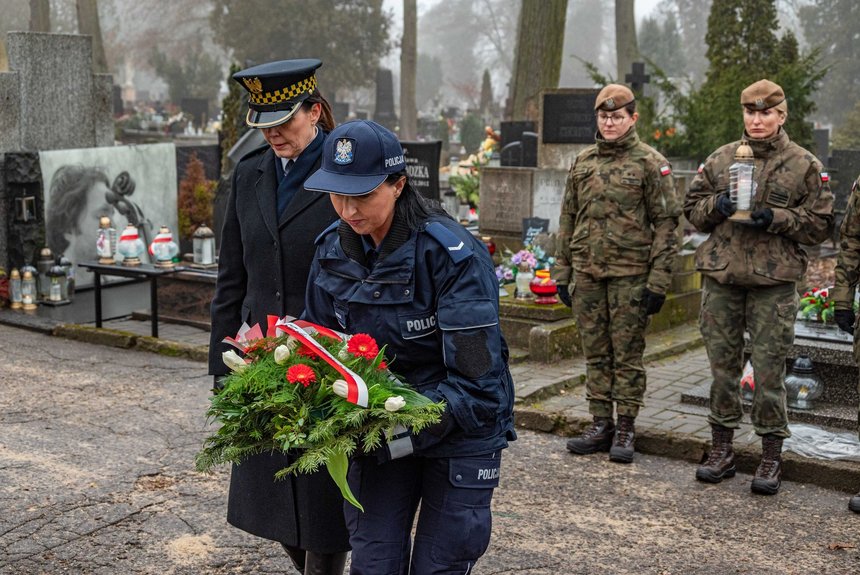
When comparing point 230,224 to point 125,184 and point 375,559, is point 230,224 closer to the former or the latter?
point 375,559

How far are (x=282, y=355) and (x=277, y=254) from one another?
108 centimetres

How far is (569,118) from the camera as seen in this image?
12.6m

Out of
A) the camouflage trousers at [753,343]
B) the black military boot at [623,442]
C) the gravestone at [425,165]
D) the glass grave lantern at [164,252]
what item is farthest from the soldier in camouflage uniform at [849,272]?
the glass grave lantern at [164,252]

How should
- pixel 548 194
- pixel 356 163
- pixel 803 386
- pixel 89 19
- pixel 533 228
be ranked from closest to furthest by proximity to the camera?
pixel 356 163, pixel 803 386, pixel 533 228, pixel 548 194, pixel 89 19

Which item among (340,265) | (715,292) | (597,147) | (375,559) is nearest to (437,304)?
(340,265)

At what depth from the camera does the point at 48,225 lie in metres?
11.6

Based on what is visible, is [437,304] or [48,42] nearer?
[437,304]

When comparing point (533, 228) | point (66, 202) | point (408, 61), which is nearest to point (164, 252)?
point (66, 202)

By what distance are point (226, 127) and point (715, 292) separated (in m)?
8.81

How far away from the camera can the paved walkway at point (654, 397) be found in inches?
245

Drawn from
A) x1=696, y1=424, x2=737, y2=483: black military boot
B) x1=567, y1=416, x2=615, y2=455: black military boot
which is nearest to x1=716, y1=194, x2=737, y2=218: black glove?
x1=696, y1=424, x2=737, y2=483: black military boot

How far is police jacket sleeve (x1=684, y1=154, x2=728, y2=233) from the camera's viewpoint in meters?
6.09

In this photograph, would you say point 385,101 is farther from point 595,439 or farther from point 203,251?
point 595,439

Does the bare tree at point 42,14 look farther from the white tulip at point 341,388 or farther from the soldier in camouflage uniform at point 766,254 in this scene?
the white tulip at point 341,388
